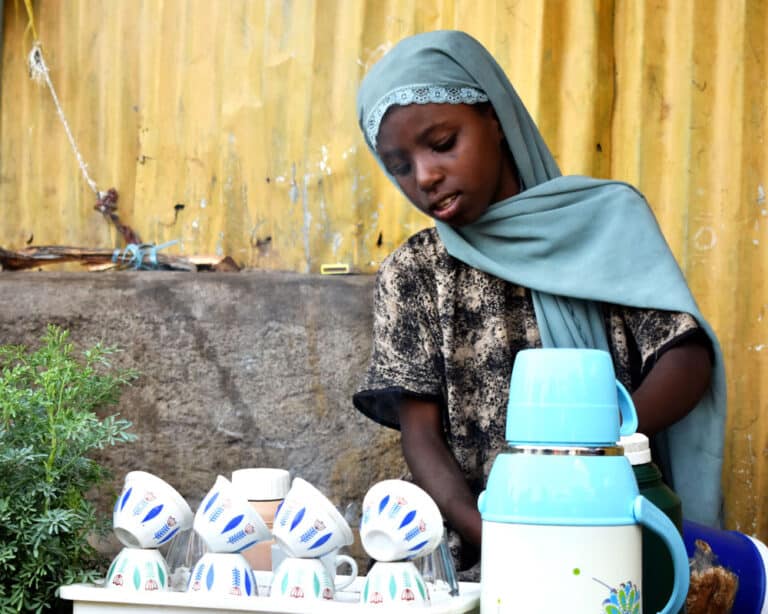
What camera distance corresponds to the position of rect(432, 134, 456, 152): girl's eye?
244 cm

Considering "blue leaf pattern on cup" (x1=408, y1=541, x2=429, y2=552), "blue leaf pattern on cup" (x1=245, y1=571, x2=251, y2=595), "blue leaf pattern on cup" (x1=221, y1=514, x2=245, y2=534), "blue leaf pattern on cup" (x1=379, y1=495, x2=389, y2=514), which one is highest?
"blue leaf pattern on cup" (x1=379, y1=495, x2=389, y2=514)

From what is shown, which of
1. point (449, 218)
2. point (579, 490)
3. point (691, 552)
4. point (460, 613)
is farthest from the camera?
point (449, 218)

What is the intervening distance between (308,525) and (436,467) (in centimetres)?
96

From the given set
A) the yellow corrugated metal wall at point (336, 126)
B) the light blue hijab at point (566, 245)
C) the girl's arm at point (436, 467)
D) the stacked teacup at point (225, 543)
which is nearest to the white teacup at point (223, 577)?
the stacked teacup at point (225, 543)

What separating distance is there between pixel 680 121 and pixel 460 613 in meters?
1.99

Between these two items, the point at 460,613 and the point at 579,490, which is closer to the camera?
the point at 579,490

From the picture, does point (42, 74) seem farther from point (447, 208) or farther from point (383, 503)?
point (383, 503)

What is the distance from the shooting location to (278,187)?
3.41 metres

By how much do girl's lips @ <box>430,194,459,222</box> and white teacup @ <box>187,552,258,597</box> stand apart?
1.11 metres

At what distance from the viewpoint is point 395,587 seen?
1.45 metres

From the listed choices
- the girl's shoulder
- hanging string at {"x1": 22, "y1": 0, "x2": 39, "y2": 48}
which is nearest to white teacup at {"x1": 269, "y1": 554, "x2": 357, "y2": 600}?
the girl's shoulder

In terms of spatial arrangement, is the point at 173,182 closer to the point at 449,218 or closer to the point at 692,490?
the point at 449,218

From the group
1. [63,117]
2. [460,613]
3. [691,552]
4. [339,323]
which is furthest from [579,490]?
[63,117]

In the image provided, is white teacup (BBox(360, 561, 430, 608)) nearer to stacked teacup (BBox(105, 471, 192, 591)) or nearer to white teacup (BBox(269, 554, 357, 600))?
white teacup (BBox(269, 554, 357, 600))
